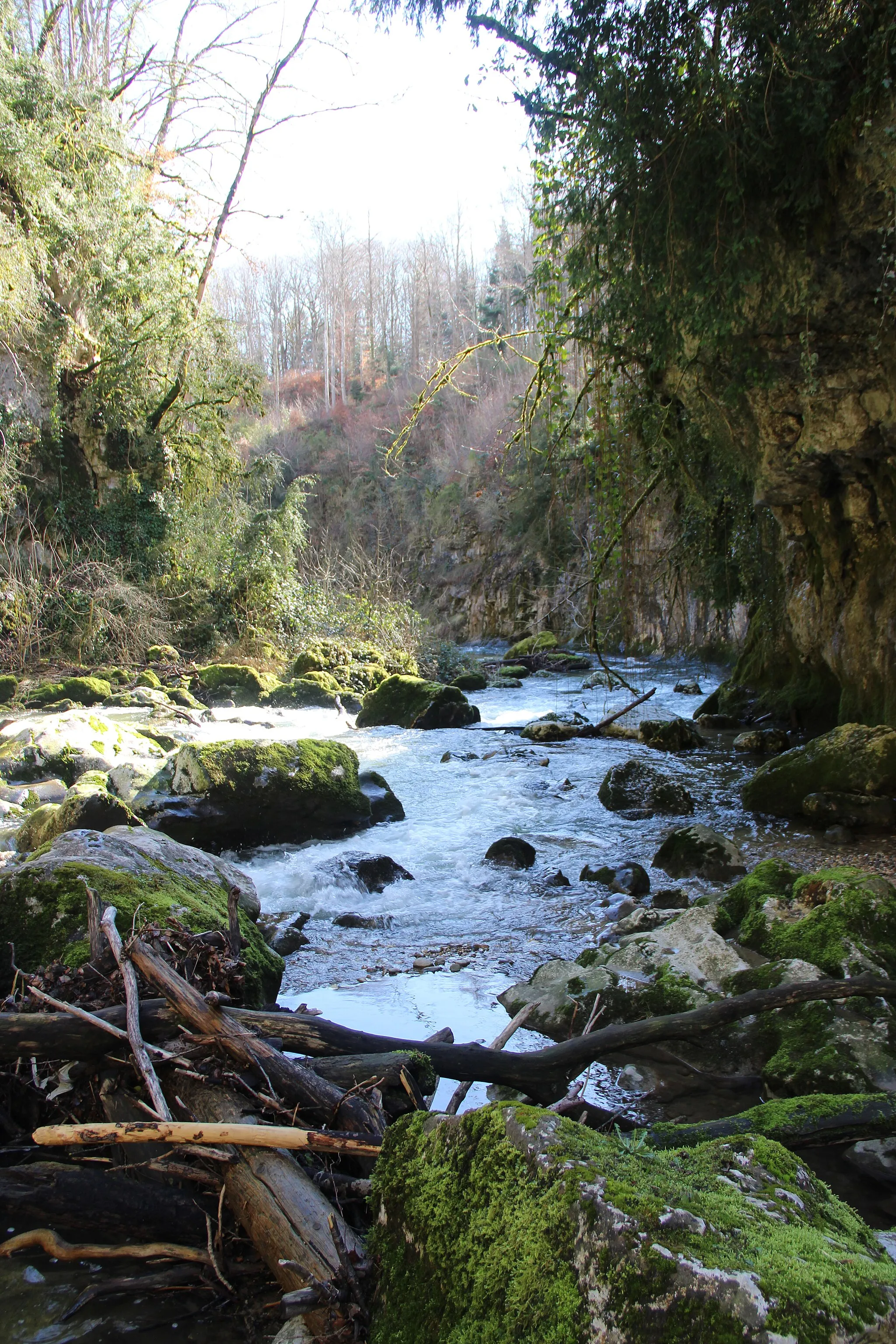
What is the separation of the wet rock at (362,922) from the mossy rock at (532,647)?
16.5 metres

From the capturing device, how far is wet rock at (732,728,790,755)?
32.0ft

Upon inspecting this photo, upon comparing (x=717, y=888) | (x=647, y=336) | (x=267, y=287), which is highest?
(x=267, y=287)

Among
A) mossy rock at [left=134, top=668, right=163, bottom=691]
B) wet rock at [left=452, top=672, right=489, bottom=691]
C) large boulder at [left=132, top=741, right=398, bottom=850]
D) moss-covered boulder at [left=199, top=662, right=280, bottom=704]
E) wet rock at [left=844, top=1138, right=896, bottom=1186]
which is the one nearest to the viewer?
wet rock at [left=844, top=1138, right=896, bottom=1186]

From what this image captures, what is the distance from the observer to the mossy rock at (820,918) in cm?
364

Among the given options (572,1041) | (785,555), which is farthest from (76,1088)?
(785,555)

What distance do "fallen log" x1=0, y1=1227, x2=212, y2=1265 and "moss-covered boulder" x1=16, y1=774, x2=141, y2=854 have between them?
4.26 m

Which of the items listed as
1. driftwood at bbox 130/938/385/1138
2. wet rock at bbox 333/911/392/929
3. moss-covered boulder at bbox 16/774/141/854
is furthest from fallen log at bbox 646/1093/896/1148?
moss-covered boulder at bbox 16/774/141/854

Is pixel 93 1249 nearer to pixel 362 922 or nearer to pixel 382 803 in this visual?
pixel 362 922

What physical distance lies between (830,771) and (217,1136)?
637cm

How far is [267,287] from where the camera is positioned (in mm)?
57750

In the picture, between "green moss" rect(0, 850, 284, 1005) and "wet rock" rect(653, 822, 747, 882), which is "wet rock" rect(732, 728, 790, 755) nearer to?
"wet rock" rect(653, 822, 747, 882)

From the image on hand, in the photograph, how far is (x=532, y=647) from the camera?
2238 centimetres

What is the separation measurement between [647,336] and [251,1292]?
636 centimetres

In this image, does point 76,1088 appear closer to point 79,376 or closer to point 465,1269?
point 465,1269
